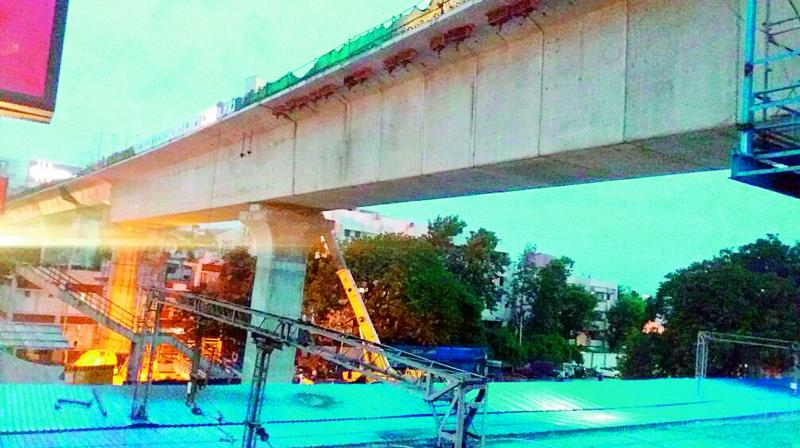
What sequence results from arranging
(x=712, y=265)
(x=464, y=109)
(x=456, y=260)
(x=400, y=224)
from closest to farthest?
1. (x=464, y=109)
2. (x=712, y=265)
3. (x=456, y=260)
4. (x=400, y=224)

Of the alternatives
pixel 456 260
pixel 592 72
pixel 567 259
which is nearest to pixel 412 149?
pixel 592 72

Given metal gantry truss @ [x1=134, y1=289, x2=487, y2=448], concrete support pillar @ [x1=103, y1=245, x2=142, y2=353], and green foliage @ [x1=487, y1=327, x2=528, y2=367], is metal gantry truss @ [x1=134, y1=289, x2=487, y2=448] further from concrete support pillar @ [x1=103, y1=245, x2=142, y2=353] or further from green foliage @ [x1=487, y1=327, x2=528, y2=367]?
green foliage @ [x1=487, y1=327, x2=528, y2=367]

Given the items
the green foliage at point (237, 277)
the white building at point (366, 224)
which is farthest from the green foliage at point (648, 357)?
the white building at point (366, 224)

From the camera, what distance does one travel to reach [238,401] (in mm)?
16781

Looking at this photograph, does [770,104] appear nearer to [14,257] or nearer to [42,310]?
[14,257]

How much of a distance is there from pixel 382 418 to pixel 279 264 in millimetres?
6444

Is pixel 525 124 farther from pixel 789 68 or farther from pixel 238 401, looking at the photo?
pixel 238 401

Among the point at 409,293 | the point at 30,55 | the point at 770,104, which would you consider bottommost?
the point at 409,293

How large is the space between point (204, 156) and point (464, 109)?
13190 mm

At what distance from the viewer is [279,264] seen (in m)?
20.9

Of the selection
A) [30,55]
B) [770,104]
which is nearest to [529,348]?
[770,104]

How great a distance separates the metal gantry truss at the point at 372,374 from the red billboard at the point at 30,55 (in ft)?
20.2

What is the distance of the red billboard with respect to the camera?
6.43 metres

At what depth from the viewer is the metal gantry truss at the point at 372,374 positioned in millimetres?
8844
